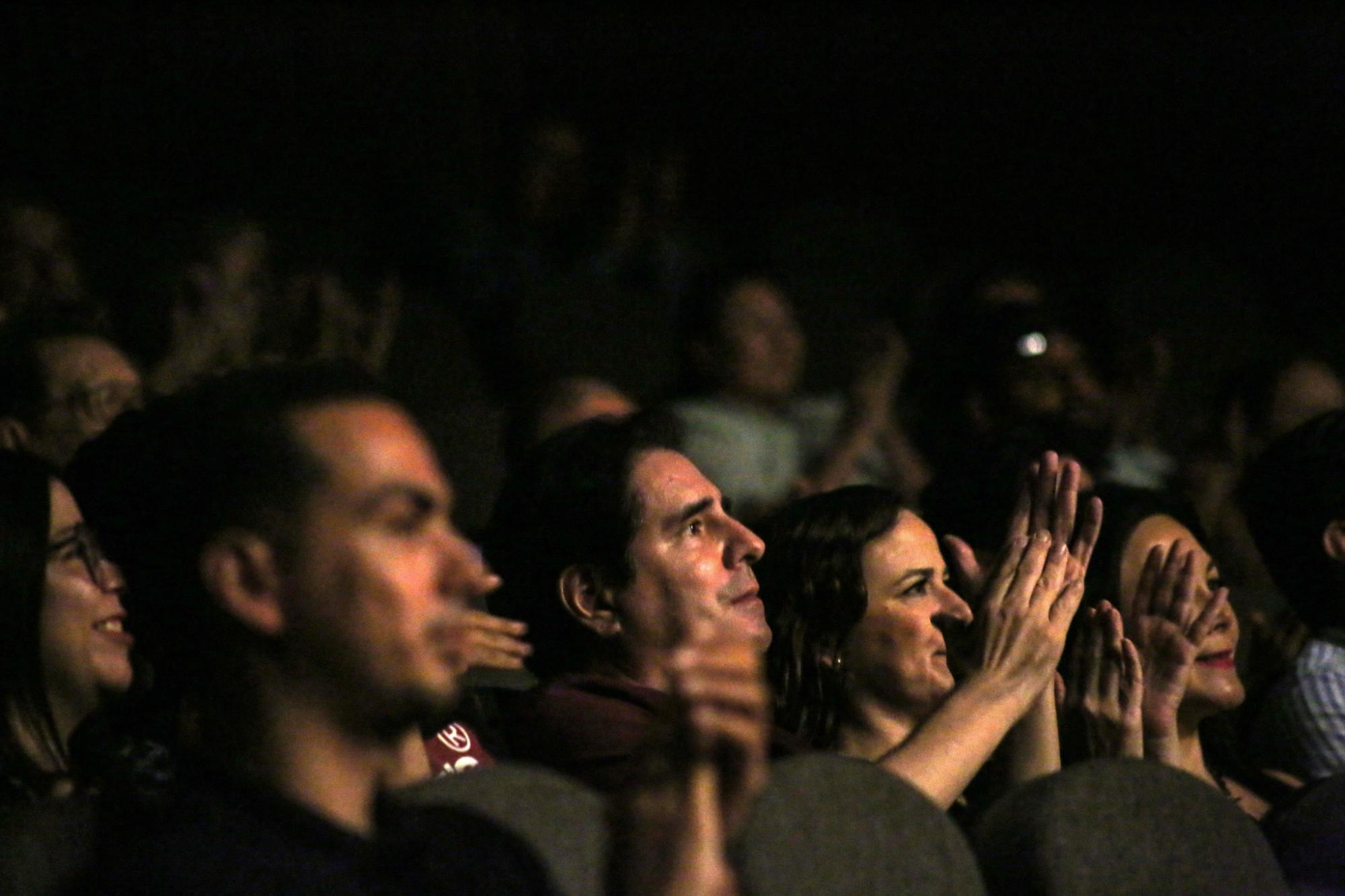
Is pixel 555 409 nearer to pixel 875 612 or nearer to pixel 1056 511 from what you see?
pixel 875 612

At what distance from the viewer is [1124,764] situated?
5.50ft

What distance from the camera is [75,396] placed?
283 centimetres

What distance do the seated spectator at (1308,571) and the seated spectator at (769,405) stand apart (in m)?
1.23

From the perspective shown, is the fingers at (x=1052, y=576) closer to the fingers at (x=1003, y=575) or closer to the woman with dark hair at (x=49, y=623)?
the fingers at (x=1003, y=575)

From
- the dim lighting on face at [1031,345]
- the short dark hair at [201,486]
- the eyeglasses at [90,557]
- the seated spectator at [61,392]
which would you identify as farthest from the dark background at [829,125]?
the short dark hair at [201,486]

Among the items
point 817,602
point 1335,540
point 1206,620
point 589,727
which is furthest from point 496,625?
point 1335,540

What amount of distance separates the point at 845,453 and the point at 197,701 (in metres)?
2.65

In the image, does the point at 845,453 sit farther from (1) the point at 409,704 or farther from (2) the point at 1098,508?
(1) the point at 409,704

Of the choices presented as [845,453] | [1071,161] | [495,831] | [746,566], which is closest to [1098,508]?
[746,566]

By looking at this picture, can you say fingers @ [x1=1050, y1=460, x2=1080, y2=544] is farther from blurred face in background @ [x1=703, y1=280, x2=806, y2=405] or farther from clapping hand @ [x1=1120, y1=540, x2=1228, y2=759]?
blurred face in background @ [x1=703, y1=280, x2=806, y2=405]

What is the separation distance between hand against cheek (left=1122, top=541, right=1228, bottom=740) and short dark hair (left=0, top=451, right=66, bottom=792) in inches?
47.5

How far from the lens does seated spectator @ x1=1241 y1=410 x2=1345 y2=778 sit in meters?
Result: 2.41

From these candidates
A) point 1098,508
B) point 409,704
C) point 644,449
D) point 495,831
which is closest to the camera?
point 409,704

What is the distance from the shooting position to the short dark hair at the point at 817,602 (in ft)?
7.23
